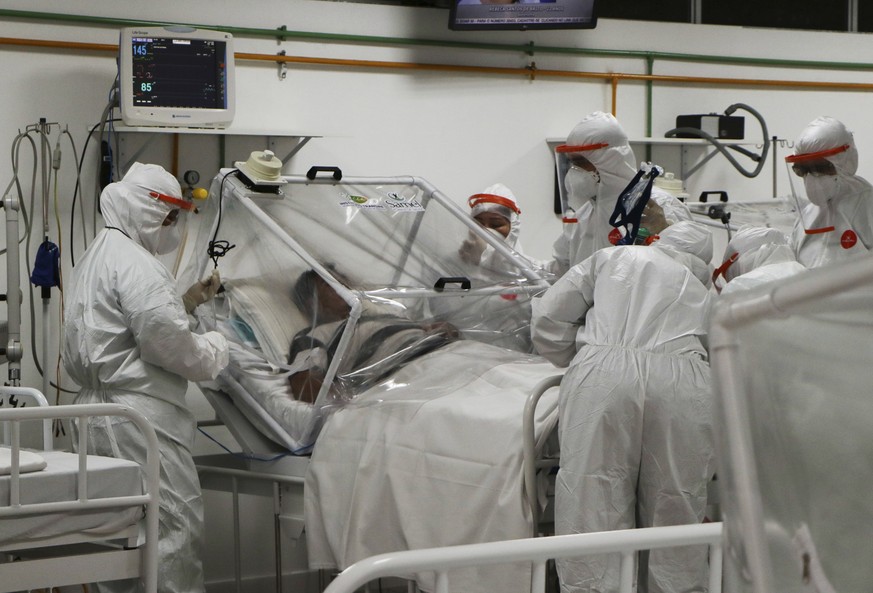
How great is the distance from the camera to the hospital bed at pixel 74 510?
99.9 inches

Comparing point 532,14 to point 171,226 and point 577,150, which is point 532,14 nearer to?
point 577,150

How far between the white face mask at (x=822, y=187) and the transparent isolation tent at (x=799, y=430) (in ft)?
12.4

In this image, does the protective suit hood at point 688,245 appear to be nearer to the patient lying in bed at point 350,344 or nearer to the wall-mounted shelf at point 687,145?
the patient lying in bed at point 350,344

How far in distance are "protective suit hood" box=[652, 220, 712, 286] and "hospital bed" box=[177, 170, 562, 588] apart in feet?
1.71

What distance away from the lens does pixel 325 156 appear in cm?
507

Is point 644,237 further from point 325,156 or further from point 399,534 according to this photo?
point 325,156

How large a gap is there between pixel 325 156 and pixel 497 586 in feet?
8.49

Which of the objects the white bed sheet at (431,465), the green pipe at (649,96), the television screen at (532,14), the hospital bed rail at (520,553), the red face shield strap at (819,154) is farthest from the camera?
the green pipe at (649,96)

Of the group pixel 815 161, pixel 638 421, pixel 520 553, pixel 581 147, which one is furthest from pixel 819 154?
pixel 520 553

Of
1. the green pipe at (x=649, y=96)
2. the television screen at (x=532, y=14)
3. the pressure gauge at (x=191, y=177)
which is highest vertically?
the television screen at (x=532, y=14)

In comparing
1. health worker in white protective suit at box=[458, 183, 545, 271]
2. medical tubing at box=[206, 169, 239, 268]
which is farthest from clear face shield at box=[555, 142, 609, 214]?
medical tubing at box=[206, 169, 239, 268]

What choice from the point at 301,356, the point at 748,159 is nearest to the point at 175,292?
the point at 301,356

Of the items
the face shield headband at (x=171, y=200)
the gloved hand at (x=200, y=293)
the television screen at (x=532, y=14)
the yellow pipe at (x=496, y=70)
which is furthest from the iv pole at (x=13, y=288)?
the television screen at (x=532, y=14)

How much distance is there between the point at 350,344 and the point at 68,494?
111 cm
